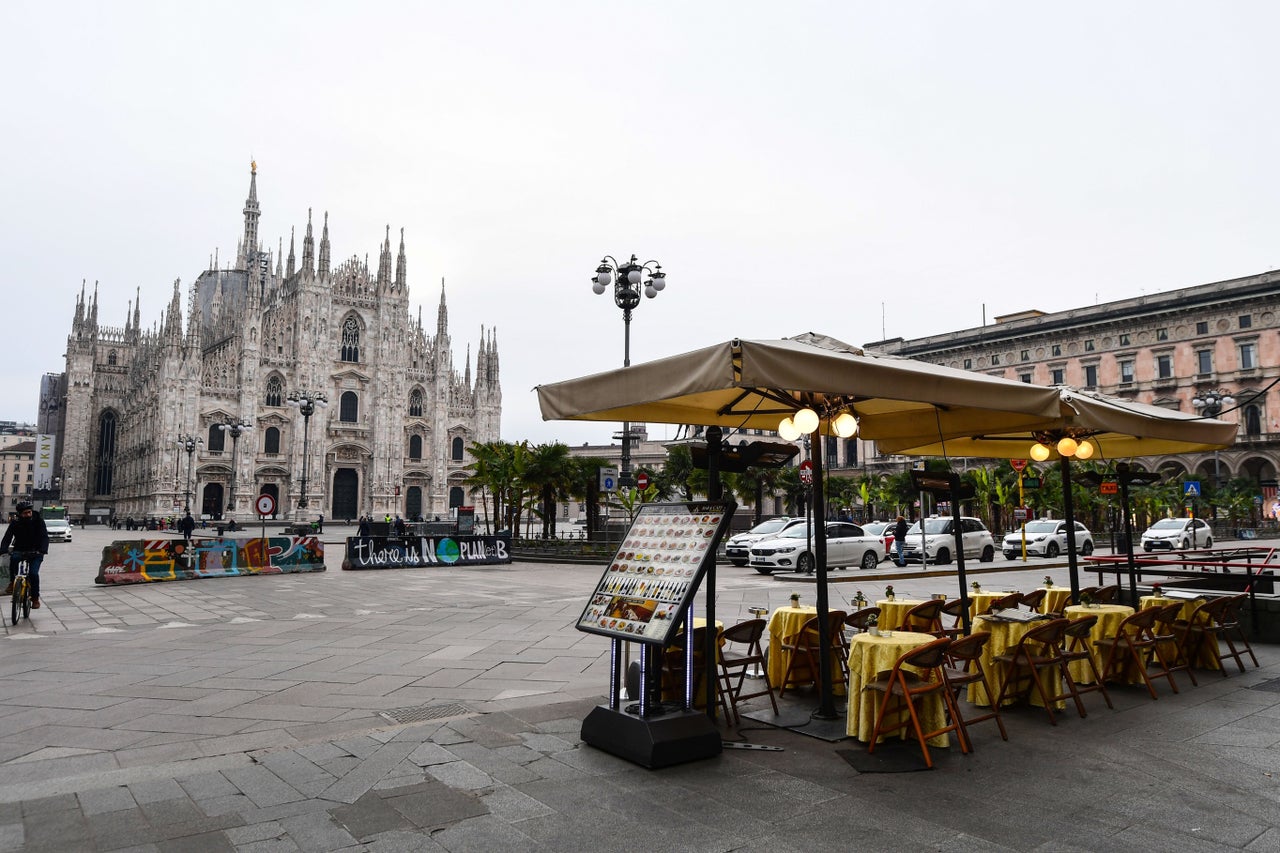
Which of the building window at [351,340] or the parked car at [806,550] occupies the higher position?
the building window at [351,340]

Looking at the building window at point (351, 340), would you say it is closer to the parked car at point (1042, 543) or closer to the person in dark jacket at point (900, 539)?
the person in dark jacket at point (900, 539)

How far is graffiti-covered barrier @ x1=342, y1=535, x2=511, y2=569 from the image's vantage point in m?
21.6

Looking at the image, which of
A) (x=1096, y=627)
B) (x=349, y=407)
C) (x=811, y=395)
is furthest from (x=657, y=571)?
(x=349, y=407)

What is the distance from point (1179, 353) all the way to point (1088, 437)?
178ft

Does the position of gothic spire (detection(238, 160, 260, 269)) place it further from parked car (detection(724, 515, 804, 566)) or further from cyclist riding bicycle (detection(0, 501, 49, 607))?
cyclist riding bicycle (detection(0, 501, 49, 607))

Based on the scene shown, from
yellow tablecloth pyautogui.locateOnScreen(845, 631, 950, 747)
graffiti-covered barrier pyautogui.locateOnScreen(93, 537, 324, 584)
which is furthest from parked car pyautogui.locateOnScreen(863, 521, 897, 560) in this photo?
yellow tablecloth pyautogui.locateOnScreen(845, 631, 950, 747)

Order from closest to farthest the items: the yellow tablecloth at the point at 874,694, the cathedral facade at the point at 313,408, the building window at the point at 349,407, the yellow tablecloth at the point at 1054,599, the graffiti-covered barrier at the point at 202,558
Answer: the yellow tablecloth at the point at 874,694 < the yellow tablecloth at the point at 1054,599 < the graffiti-covered barrier at the point at 202,558 < the cathedral facade at the point at 313,408 < the building window at the point at 349,407

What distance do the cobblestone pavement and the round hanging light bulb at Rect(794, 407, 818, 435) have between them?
2.07m

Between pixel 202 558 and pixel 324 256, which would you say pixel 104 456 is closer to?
pixel 324 256

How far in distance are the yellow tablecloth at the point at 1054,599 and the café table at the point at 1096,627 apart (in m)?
1.13

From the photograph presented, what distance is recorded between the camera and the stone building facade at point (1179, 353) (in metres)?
48.9

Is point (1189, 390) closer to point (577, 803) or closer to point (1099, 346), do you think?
point (1099, 346)

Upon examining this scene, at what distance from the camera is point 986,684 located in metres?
5.30

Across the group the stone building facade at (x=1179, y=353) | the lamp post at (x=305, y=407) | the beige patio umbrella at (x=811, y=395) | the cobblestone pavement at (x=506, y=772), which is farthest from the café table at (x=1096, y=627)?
the stone building facade at (x=1179, y=353)
